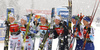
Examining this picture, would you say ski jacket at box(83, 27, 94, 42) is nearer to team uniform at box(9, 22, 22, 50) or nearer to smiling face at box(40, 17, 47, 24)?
smiling face at box(40, 17, 47, 24)

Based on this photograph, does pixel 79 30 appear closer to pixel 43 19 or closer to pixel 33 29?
pixel 43 19

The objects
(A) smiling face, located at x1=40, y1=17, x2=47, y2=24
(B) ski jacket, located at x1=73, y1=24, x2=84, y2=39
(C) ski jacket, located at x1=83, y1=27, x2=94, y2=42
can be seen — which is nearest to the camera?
(C) ski jacket, located at x1=83, y1=27, x2=94, y2=42

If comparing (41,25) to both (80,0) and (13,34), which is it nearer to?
(13,34)

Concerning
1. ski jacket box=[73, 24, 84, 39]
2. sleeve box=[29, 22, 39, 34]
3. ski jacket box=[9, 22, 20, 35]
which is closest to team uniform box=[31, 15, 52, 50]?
sleeve box=[29, 22, 39, 34]

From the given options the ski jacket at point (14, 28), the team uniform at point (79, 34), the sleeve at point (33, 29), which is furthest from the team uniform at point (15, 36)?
the team uniform at point (79, 34)

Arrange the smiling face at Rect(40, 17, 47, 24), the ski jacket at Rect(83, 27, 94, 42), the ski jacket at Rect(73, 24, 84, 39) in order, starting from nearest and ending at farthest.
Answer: the ski jacket at Rect(83, 27, 94, 42) → the ski jacket at Rect(73, 24, 84, 39) → the smiling face at Rect(40, 17, 47, 24)

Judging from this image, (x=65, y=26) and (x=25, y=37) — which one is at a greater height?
(x=65, y=26)

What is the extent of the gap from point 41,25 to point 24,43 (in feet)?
2.96

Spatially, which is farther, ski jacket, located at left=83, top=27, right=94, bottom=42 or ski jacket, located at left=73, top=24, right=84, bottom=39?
ski jacket, located at left=73, top=24, right=84, bottom=39

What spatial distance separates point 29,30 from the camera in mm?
4910

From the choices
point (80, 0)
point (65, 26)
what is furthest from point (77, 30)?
point (80, 0)

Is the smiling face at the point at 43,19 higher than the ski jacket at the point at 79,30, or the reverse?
the smiling face at the point at 43,19

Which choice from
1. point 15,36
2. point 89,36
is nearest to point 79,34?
point 89,36

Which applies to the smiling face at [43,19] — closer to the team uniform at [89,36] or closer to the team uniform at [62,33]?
the team uniform at [62,33]
